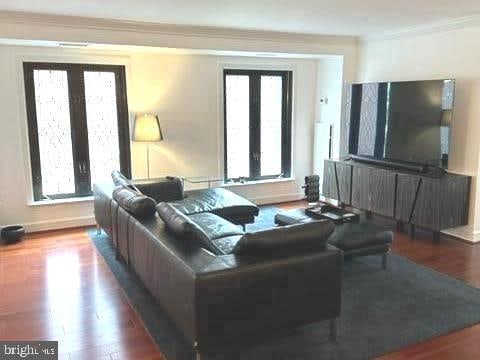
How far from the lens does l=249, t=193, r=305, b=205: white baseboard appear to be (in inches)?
274

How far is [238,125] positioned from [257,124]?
1.06 ft

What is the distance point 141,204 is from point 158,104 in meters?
2.75

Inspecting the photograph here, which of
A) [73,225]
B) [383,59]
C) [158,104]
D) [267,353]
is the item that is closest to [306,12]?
[383,59]

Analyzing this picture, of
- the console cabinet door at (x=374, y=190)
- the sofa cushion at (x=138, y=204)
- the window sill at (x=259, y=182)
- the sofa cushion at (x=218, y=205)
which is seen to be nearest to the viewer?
the sofa cushion at (x=138, y=204)

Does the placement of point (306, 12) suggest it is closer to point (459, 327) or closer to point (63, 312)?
point (459, 327)

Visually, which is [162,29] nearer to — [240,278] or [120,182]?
[120,182]

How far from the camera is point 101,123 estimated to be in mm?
5844

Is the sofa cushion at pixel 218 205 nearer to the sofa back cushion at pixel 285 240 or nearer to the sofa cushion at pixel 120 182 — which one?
the sofa cushion at pixel 120 182

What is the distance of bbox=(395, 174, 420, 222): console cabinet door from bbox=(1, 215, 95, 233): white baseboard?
12.8 feet

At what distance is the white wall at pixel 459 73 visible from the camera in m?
4.89

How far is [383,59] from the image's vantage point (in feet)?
19.8

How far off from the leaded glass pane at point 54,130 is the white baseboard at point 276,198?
277cm

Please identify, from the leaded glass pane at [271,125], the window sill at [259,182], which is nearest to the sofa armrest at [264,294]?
the window sill at [259,182]

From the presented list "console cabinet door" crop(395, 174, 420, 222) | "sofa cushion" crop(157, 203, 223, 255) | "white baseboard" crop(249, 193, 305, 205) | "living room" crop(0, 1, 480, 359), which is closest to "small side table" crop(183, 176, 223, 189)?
"living room" crop(0, 1, 480, 359)
